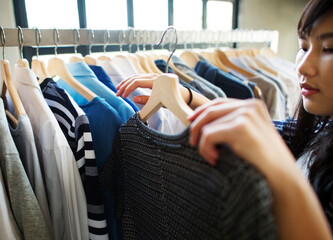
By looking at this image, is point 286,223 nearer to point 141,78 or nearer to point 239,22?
point 141,78

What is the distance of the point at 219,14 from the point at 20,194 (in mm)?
2819

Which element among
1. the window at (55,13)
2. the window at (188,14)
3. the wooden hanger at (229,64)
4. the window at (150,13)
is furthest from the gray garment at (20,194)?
the window at (188,14)

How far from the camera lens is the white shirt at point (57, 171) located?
652 mm

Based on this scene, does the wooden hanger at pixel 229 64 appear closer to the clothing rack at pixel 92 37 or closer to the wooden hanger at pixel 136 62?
the clothing rack at pixel 92 37

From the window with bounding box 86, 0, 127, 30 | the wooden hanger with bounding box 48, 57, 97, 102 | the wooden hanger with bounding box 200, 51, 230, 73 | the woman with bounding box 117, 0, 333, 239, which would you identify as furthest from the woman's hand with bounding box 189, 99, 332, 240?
the window with bounding box 86, 0, 127, 30

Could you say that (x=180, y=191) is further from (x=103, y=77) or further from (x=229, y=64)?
(x=229, y=64)

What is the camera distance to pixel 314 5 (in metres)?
0.51

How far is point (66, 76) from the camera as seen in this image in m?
0.83

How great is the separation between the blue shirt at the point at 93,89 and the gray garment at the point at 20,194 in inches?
10.8

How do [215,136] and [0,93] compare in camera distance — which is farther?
[0,93]

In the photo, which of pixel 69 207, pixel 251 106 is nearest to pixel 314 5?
pixel 251 106

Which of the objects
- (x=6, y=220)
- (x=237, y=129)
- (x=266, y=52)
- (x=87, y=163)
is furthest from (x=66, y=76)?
(x=266, y=52)

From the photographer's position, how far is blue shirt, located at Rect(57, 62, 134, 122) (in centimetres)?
73

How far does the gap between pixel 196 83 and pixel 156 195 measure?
59 centimetres
